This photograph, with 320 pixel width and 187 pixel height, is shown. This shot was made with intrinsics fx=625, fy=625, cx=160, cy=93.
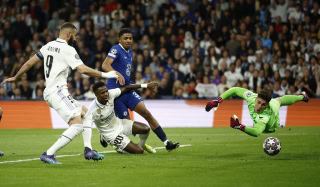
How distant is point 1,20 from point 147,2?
585 cm

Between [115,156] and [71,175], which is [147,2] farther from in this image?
[71,175]

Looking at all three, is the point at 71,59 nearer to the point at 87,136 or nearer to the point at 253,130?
the point at 87,136

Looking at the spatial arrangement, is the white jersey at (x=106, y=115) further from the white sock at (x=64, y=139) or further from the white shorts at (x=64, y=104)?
the white sock at (x=64, y=139)

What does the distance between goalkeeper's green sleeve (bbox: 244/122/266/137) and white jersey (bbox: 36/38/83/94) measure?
126 inches

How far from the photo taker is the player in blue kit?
11.9 meters

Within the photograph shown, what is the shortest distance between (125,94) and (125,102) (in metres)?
0.17

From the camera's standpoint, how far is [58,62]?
10.0 m

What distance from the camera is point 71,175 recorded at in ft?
28.5

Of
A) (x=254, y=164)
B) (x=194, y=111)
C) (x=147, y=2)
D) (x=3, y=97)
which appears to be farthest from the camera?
(x=147, y=2)

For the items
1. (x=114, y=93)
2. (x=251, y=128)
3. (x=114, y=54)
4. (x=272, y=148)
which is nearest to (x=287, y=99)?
(x=251, y=128)

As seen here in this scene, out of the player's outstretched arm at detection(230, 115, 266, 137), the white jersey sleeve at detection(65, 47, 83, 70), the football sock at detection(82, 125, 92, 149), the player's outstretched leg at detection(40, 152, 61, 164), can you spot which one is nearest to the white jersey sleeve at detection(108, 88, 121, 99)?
the football sock at detection(82, 125, 92, 149)

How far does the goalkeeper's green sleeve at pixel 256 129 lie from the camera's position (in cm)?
1097

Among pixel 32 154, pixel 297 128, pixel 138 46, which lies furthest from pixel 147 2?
pixel 32 154

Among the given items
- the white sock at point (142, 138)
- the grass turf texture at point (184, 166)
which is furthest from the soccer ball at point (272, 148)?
the white sock at point (142, 138)
